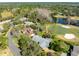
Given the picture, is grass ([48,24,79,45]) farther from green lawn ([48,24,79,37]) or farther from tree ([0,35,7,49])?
tree ([0,35,7,49])

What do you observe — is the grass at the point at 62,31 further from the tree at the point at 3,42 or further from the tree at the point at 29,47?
the tree at the point at 3,42

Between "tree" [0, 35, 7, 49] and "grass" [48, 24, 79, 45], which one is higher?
"grass" [48, 24, 79, 45]

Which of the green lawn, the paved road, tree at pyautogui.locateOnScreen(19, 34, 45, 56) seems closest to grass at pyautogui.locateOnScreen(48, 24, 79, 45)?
the green lawn

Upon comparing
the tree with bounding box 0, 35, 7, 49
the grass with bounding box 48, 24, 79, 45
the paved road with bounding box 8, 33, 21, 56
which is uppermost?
the grass with bounding box 48, 24, 79, 45

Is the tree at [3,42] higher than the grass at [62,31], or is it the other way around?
the grass at [62,31]

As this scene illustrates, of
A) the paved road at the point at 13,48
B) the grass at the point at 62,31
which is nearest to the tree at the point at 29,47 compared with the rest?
the paved road at the point at 13,48

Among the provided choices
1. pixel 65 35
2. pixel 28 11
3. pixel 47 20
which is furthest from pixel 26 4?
pixel 65 35

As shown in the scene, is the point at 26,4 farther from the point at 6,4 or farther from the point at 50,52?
the point at 50,52

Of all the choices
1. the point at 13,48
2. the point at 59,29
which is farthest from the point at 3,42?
the point at 59,29

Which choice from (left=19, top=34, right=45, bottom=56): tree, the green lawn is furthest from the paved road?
the green lawn

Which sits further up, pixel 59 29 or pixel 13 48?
pixel 59 29

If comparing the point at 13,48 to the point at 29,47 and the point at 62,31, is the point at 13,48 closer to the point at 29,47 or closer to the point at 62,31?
the point at 29,47
